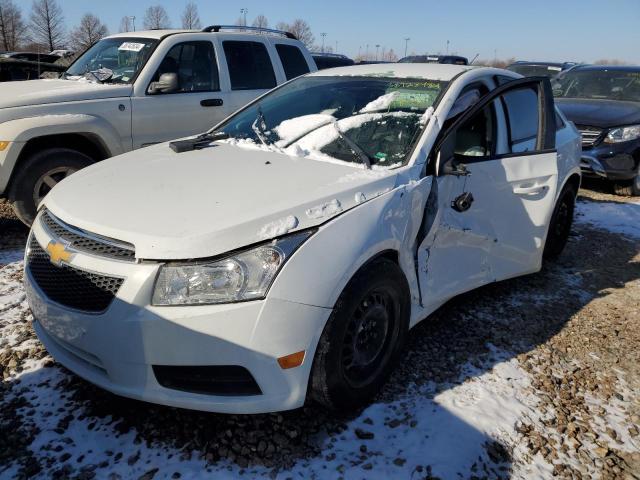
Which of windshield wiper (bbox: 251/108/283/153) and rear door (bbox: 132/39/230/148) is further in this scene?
rear door (bbox: 132/39/230/148)

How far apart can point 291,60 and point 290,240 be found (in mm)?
5009

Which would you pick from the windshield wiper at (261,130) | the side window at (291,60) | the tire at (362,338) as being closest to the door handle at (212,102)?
the side window at (291,60)

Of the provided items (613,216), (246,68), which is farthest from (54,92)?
(613,216)

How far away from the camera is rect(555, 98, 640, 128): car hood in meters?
7.55

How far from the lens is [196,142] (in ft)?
11.3

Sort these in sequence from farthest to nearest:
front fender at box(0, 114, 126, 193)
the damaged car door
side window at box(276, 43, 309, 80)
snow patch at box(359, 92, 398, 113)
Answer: side window at box(276, 43, 309, 80), front fender at box(0, 114, 126, 193), snow patch at box(359, 92, 398, 113), the damaged car door

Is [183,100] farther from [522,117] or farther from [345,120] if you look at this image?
[522,117]

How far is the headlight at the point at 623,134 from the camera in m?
7.45

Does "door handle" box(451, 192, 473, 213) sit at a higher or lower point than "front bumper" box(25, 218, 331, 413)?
higher

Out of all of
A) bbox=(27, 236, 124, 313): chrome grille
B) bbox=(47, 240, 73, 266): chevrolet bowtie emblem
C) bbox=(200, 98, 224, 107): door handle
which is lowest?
bbox=(27, 236, 124, 313): chrome grille

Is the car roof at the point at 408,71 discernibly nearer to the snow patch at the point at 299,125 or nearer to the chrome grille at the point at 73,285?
the snow patch at the point at 299,125

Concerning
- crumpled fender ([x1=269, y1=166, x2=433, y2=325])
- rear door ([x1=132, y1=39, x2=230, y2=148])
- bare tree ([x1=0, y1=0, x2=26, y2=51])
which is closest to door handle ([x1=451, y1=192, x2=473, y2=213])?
crumpled fender ([x1=269, y1=166, x2=433, y2=325])

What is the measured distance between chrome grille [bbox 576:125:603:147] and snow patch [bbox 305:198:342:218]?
21.8 ft

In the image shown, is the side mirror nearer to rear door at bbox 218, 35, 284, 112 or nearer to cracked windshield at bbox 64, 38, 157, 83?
cracked windshield at bbox 64, 38, 157, 83
